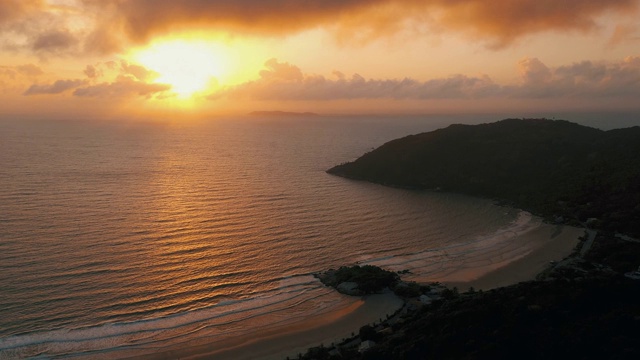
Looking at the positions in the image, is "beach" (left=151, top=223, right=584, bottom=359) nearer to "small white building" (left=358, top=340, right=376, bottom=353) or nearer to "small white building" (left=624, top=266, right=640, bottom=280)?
"small white building" (left=358, top=340, right=376, bottom=353)

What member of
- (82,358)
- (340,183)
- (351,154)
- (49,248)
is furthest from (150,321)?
(351,154)

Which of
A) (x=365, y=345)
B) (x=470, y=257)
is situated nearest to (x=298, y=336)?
(x=365, y=345)

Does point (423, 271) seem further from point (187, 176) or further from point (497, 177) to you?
point (187, 176)

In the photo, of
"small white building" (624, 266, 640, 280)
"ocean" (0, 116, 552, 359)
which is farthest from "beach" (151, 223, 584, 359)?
"small white building" (624, 266, 640, 280)

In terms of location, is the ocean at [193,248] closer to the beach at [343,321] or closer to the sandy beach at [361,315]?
the beach at [343,321]

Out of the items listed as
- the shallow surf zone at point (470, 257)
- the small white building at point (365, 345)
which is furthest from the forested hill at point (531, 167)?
the small white building at point (365, 345)
